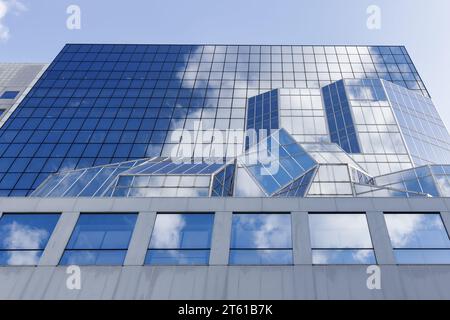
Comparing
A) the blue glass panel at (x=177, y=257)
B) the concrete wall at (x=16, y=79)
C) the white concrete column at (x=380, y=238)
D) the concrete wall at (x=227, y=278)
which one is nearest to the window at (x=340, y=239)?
the white concrete column at (x=380, y=238)

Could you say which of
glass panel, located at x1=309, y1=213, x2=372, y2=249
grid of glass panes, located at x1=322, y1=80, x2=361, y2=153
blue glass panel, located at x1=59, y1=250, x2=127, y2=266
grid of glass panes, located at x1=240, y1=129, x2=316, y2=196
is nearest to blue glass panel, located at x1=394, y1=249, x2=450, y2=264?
glass panel, located at x1=309, y1=213, x2=372, y2=249

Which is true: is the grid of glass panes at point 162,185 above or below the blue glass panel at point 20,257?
below

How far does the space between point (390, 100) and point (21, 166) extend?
41.4 metres

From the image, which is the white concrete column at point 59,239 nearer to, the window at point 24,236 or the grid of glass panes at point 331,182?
the window at point 24,236

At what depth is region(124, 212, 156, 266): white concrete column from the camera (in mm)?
16922

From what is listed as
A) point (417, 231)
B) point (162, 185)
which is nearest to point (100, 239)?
point (162, 185)

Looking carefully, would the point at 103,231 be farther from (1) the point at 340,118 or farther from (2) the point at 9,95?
(2) the point at 9,95

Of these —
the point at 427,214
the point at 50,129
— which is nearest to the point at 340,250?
the point at 427,214

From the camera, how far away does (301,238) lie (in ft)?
57.5

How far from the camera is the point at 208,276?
1609cm

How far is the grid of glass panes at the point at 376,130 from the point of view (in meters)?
40.1

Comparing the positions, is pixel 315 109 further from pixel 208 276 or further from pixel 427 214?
pixel 208 276

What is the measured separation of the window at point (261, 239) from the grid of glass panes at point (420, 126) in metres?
26.9

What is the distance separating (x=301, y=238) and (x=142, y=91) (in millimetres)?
43853
